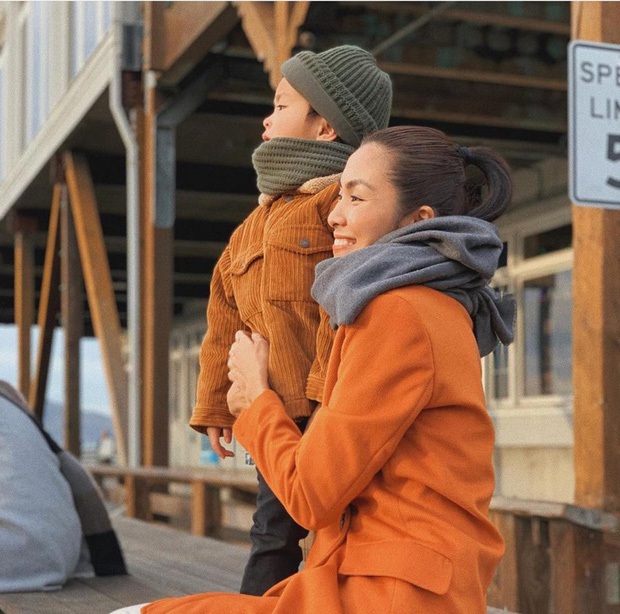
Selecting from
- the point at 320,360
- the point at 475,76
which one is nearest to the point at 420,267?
the point at 320,360

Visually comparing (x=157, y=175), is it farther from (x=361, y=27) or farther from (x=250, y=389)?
(x=250, y=389)

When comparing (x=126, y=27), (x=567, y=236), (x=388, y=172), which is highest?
(x=126, y=27)

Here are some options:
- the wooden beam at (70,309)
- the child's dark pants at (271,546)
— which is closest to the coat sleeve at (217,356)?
the child's dark pants at (271,546)

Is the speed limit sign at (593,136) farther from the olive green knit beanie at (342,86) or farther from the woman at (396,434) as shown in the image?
the woman at (396,434)

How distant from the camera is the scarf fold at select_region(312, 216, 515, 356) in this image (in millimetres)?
2139

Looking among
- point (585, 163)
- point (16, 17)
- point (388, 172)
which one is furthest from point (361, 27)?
point (16, 17)

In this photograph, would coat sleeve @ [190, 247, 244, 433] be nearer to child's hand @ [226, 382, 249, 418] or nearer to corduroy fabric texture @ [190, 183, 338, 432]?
corduroy fabric texture @ [190, 183, 338, 432]

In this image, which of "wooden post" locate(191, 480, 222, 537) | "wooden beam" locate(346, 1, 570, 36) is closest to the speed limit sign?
"wooden beam" locate(346, 1, 570, 36)

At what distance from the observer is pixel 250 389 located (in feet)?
7.84

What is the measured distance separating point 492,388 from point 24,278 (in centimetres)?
700

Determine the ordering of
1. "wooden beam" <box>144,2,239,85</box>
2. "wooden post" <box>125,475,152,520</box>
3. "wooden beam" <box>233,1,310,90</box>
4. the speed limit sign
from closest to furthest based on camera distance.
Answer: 1. the speed limit sign
2. "wooden beam" <box>233,1,310,90</box>
3. "wooden beam" <box>144,2,239,85</box>
4. "wooden post" <box>125,475,152,520</box>

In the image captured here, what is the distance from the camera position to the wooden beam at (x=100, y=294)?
11.9 meters

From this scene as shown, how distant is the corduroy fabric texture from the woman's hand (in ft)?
0.47

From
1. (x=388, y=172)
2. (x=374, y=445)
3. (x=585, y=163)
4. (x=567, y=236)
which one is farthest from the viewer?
(x=567, y=236)
